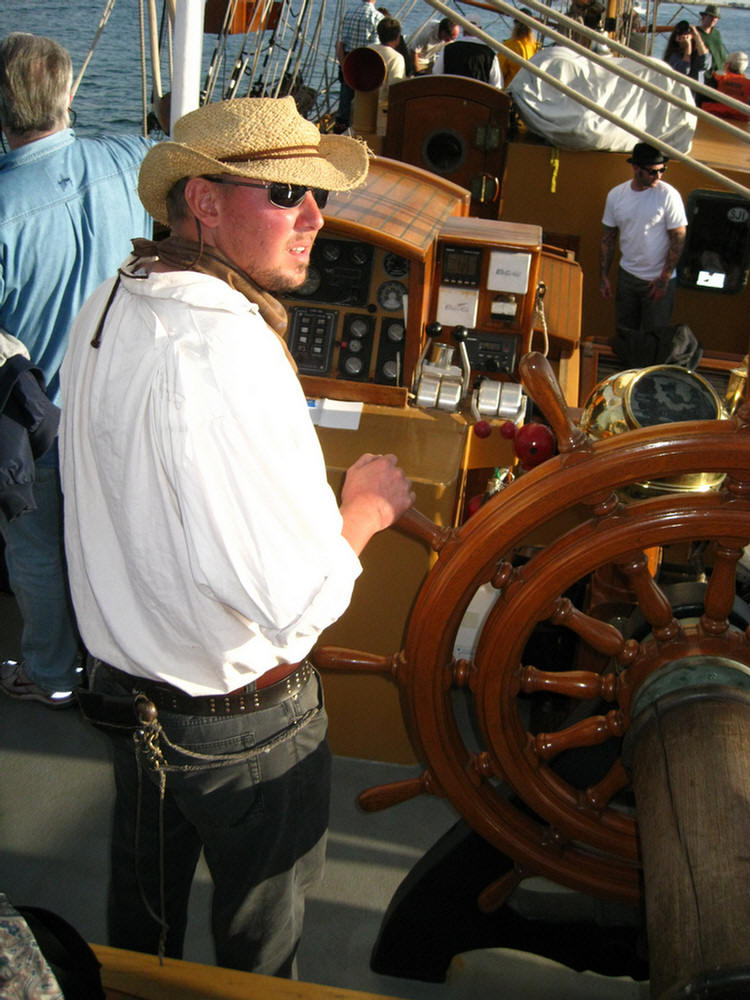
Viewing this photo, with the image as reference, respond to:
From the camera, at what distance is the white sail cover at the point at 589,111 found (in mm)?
5273

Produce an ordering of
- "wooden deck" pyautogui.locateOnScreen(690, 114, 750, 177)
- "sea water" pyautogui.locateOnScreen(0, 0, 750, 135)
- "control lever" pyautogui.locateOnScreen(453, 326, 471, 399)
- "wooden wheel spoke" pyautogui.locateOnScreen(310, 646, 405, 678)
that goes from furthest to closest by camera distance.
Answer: "sea water" pyautogui.locateOnScreen(0, 0, 750, 135), "wooden deck" pyautogui.locateOnScreen(690, 114, 750, 177), "control lever" pyautogui.locateOnScreen(453, 326, 471, 399), "wooden wheel spoke" pyautogui.locateOnScreen(310, 646, 405, 678)

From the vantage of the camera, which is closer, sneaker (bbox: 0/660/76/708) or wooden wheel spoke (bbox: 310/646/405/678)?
wooden wheel spoke (bbox: 310/646/405/678)

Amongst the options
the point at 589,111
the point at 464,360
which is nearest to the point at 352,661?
the point at 464,360

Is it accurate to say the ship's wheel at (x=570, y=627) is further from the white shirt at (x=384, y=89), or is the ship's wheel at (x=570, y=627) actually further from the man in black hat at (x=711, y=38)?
the man in black hat at (x=711, y=38)

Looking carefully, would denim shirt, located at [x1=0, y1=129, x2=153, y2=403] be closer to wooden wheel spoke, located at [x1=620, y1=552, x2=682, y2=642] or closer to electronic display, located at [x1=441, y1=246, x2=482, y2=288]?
electronic display, located at [x1=441, y1=246, x2=482, y2=288]

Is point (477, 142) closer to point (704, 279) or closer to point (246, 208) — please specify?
point (704, 279)

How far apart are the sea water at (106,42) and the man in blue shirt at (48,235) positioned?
28.1 ft

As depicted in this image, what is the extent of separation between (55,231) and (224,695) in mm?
1390

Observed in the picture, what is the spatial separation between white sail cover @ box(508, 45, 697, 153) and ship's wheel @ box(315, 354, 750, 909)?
422 cm

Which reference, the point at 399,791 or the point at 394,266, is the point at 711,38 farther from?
the point at 399,791

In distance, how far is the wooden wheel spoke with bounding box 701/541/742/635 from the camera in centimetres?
148

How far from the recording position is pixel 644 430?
1396 mm

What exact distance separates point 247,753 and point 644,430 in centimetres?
78

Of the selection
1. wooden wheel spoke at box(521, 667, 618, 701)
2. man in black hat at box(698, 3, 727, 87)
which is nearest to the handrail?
wooden wheel spoke at box(521, 667, 618, 701)
